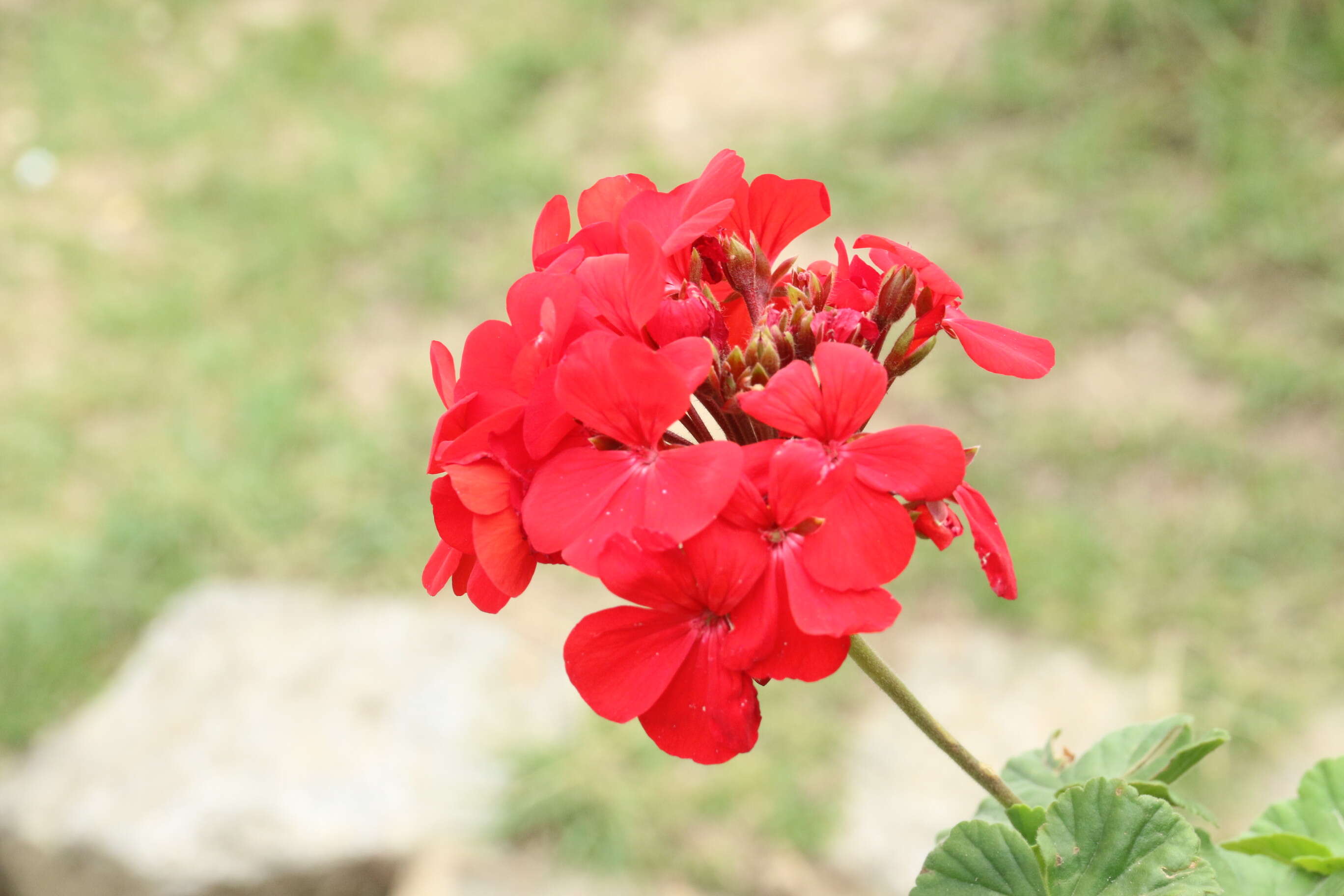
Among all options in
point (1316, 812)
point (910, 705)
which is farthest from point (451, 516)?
point (1316, 812)

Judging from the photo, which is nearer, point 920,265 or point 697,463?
point 697,463

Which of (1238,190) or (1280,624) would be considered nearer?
(1280,624)

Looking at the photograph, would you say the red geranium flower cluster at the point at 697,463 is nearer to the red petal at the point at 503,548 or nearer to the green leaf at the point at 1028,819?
the red petal at the point at 503,548

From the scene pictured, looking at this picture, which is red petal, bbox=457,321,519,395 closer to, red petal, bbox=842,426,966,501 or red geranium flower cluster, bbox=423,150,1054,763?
red geranium flower cluster, bbox=423,150,1054,763

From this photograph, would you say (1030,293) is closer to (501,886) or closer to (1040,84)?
(1040,84)

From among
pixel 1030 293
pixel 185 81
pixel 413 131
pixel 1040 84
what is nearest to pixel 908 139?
pixel 1040 84

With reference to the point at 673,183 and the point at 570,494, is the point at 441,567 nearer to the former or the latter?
the point at 570,494

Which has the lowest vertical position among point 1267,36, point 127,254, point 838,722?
point 838,722
